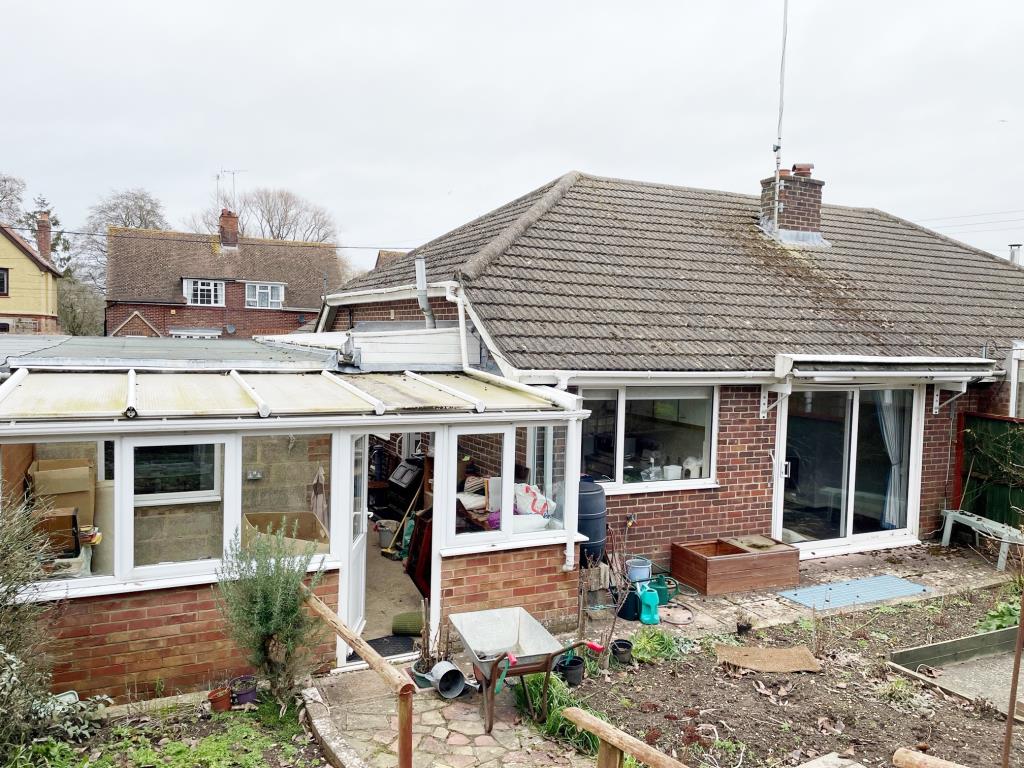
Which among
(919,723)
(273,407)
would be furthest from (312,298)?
(919,723)

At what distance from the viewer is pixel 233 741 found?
5.21m

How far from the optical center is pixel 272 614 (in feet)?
18.3

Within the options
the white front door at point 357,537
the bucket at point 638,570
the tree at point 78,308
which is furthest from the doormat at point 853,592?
the tree at point 78,308

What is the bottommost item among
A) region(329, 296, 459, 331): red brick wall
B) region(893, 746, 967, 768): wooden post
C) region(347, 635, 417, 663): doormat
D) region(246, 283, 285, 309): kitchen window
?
region(347, 635, 417, 663): doormat

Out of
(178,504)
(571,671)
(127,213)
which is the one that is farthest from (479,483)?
(127,213)

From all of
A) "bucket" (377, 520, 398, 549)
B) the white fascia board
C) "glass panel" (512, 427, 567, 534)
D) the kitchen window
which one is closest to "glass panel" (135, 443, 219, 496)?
"glass panel" (512, 427, 567, 534)

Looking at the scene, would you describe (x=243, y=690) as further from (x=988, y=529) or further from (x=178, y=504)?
(x=988, y=529)

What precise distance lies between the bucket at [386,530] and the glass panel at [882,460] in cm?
693

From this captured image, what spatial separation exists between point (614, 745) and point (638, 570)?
4.78m

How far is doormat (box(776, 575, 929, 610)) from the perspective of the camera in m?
9.03

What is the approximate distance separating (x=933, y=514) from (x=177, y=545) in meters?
11.0

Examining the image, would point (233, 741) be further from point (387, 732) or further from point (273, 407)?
point (273, 407)

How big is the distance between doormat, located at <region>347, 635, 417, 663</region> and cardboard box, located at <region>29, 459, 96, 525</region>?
276cm

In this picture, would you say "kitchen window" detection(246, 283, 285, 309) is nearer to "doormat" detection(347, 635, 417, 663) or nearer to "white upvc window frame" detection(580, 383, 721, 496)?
"white upvc window frame" detection(580, 383, 721, 496)
